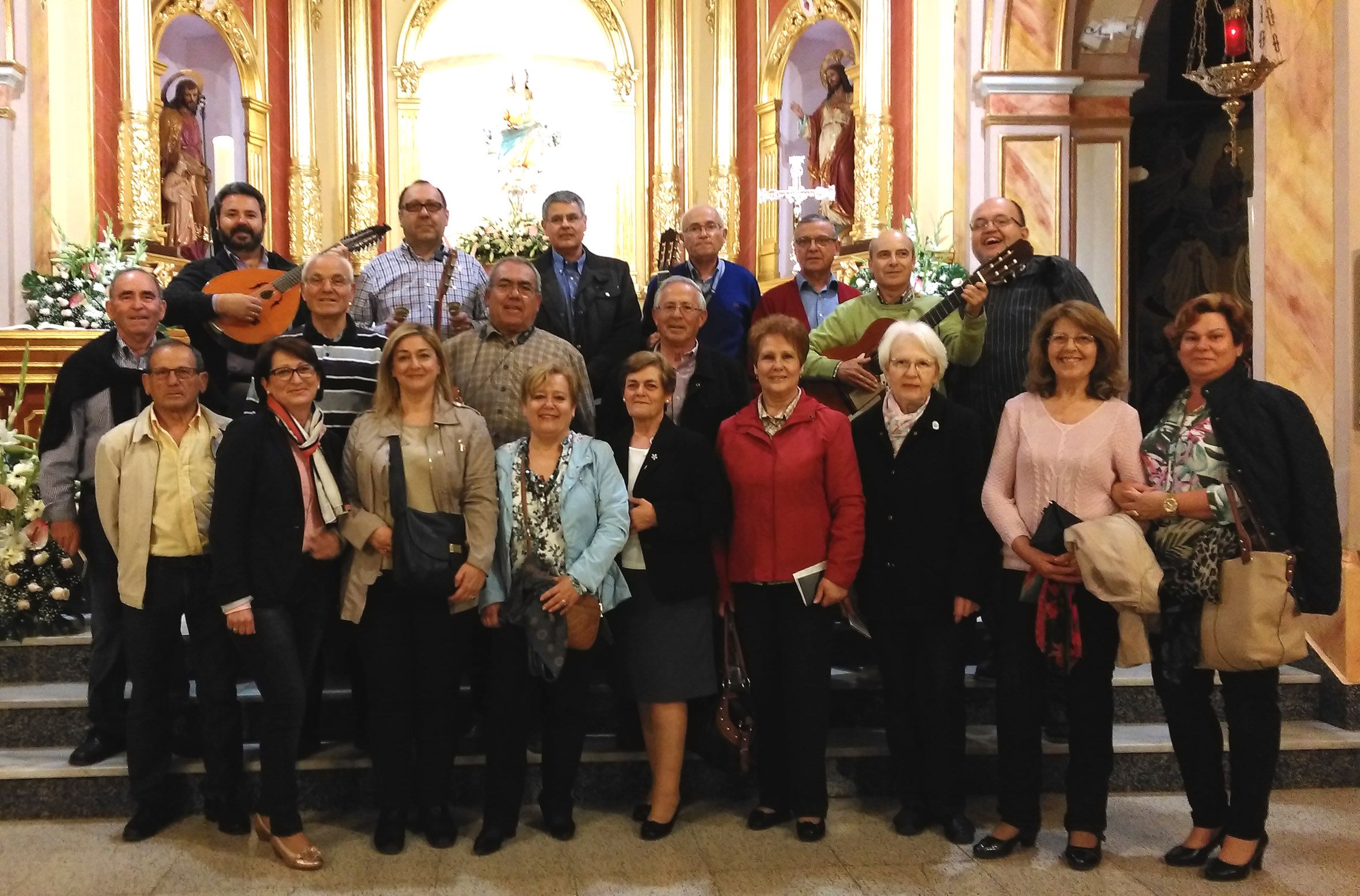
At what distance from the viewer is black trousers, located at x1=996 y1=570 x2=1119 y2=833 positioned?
3.68 m

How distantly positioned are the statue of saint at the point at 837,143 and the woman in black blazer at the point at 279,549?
21.7 feet

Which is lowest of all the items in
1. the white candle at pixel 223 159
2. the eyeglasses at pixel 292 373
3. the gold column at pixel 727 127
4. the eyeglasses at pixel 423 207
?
the eyeglasses at pixel 292 373

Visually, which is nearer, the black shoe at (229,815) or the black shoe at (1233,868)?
the black shoe at (1233,868)

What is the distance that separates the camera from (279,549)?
146 inches

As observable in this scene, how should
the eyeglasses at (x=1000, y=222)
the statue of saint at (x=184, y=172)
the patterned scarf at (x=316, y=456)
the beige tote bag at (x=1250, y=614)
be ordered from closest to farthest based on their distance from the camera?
the beige tote bag at (x=1250, y=614) < the patterned scarf at (x=316, y=456) < the eyeglasses at (x=1000, y=222) < the statue of saint at (x=184, y=172)

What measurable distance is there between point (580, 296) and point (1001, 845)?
2531 mm

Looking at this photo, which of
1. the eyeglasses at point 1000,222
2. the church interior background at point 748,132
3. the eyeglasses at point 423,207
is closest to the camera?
the eyeglasses at point 1000,222

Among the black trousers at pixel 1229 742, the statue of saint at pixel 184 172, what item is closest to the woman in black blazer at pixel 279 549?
the black trousers at pixel 1229 742

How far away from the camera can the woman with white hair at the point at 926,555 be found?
12.8 feet

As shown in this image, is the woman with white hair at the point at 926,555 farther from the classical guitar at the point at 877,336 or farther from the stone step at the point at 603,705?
the stone step at the point at 603,705

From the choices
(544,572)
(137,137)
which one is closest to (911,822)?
(544,572)

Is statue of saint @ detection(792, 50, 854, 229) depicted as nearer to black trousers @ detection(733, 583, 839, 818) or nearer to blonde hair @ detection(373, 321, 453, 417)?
black trousers @ detection(733, 583, 839, 818)

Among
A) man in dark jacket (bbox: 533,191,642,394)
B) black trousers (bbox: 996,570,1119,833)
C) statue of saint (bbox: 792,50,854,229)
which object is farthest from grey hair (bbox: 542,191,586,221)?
statue of saint (bbox: 792,50,854,229)

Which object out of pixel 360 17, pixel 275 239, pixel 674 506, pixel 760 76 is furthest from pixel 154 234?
pixel 674 506
